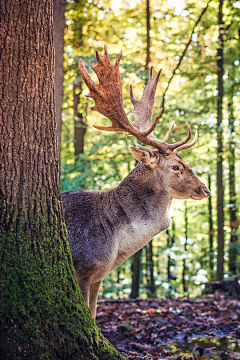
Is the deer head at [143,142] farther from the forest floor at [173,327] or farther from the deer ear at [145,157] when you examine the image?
the forest floor at [173,327]

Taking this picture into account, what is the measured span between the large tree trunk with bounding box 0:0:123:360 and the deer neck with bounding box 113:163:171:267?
3.72ft

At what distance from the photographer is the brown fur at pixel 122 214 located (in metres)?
4.08

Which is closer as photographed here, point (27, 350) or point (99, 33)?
point (27, 350)

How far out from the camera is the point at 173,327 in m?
6.06

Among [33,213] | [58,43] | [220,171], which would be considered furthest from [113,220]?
[220,171]

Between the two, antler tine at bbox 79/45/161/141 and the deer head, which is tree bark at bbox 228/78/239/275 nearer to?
the deer head

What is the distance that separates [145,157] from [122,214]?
720 millimetres

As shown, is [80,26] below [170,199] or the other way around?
the other way around

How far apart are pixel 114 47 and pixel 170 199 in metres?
7.36

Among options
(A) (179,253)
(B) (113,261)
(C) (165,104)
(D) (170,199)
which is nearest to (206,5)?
(C) (165,104)

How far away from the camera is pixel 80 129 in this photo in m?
12.8

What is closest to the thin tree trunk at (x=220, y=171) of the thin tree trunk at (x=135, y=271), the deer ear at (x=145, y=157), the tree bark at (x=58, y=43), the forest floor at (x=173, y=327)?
the forest floor at (x=173, y=327)

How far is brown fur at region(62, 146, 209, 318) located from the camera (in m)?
4.08

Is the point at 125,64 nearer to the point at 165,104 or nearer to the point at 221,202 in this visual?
the point at 165,104
